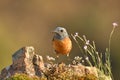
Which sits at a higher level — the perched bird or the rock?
the perched bird

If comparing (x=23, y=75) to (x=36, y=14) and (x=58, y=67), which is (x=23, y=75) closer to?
(x=58, y=67)

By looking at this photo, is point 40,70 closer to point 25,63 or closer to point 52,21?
point 25,63

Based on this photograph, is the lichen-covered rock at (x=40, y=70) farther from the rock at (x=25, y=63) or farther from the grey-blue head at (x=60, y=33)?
the grey-blue head at (x=60, y=33)

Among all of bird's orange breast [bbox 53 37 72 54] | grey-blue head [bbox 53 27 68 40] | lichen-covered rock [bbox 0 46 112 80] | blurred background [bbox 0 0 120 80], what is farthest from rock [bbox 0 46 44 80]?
blurred background [bbox 0 0 120 80]

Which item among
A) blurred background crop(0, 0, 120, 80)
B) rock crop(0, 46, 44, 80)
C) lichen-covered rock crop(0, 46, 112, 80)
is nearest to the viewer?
lichen-covered rock crop(0, 46, 112, 80)

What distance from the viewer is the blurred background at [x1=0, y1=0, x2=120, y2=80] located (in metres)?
24.7

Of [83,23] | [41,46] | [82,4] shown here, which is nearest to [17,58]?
[41,46]

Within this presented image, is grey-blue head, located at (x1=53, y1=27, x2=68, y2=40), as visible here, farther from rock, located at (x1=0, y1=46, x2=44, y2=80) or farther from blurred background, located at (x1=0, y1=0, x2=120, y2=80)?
blurred background, located at (x1=0, y1=0, x2=120, y2=80)

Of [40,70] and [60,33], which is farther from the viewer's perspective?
[60,33]

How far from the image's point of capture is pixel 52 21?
27109 millimetres

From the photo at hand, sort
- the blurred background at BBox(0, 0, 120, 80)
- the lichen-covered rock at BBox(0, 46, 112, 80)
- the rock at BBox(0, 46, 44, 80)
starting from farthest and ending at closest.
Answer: the blurred background at BBox(0, 0, 120, 80)
the rock at BBox(0, 46, 44, 80)
the lichen-covered rock at BBox(0, 46, 112, 80)

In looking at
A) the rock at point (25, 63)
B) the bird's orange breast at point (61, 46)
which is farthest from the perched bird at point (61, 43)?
the rock at point (25, 63)

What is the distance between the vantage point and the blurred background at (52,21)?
80.9ft

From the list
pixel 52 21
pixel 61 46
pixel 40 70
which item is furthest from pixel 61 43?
pixel 52 21
